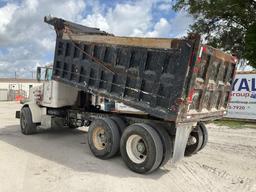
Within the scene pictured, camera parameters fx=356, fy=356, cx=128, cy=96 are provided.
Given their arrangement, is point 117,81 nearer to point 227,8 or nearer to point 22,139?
point 22,139

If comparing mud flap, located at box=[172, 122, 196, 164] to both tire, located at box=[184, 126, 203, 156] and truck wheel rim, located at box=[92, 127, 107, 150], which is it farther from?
truck wheel rim, located at box=[92, 127, 107, 150]

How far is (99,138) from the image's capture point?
859 cm

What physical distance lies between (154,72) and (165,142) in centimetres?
147

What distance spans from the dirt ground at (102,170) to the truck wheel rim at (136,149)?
33 cm

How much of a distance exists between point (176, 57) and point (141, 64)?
953mm

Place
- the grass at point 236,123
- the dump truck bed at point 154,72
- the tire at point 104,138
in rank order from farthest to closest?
the grass at point 236,123 → the tire at point 104,138 → the dump truck bed at point 154,72

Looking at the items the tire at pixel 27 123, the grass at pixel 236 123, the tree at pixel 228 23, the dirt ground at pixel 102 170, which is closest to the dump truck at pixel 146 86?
the dirt ground at pixel 102 170

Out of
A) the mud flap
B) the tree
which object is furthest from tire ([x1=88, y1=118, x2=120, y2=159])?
the tree

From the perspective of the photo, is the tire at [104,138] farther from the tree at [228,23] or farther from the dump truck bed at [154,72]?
the tree at [228,23]

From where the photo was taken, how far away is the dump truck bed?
691cm

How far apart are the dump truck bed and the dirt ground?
118cm

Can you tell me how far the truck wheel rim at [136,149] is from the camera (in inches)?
298

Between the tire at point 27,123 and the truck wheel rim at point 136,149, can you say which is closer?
the truck wheel rim at point 136,149

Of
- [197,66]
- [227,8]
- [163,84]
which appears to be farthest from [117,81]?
[227,8]
